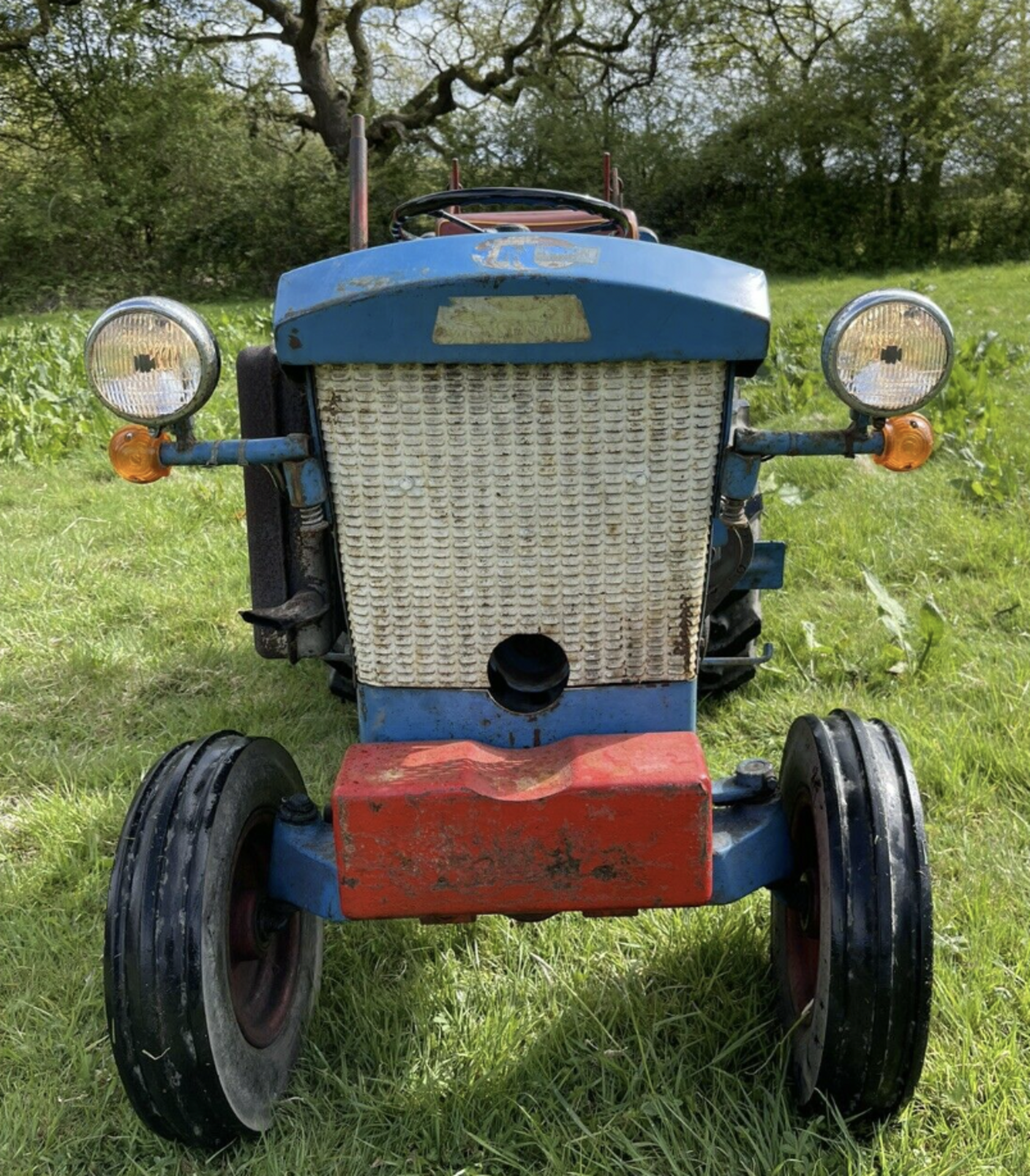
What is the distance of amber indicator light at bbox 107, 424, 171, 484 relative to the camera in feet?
5.59

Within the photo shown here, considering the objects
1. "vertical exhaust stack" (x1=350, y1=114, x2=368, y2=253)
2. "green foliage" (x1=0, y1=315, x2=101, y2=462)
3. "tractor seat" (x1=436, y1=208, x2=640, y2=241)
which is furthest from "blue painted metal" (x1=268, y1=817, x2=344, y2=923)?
"green foliage" (x1=0, y1=315, x2=101, y2=462)

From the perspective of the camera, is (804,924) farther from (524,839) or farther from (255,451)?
(255,451)

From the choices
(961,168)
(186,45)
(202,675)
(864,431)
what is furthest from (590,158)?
(864,431)

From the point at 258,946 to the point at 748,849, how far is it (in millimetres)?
828

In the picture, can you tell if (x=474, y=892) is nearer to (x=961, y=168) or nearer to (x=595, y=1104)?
(x=595, y=1104)

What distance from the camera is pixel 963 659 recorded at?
319 centimetres

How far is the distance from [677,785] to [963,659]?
6.51 ft

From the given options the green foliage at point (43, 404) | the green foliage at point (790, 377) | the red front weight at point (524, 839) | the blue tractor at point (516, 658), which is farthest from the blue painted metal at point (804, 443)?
the green foliage at point (43, 404)

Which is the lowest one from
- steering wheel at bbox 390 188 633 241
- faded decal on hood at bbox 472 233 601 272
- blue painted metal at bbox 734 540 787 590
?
blue painted metal at bbox 734 540 787 590

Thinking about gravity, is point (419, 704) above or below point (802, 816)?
above

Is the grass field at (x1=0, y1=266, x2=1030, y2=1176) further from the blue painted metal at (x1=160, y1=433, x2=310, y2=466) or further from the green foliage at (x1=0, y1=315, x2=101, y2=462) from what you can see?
the green foliage at (x1=0, y1=315, x2=101, y2=462)

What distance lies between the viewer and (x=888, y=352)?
5.30ft

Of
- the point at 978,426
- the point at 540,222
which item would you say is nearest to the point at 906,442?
the point at 540,222

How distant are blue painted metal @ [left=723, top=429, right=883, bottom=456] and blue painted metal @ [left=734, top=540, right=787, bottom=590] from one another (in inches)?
30.2
